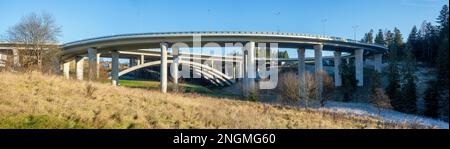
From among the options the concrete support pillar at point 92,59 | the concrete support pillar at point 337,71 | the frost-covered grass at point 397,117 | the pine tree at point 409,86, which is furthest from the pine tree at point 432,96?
the concrete support pillar at point 92,59

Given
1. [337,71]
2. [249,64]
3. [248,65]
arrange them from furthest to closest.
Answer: [337,71]
[249,64]
[248,65]

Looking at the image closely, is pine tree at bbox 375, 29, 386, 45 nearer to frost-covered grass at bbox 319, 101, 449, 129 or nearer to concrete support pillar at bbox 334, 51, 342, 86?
concrete support pillar at bbox 334, 51, 342, 86

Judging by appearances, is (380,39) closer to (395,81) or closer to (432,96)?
(395,81)

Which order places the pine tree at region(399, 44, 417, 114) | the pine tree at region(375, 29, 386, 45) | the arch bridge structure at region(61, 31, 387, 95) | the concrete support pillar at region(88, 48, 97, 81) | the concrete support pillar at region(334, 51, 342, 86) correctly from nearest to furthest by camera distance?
1. the pine tree at region(399, 44, 417, 114)
2. the arch bridge structure at region(61, 31, 387, 95)
3. the concrete support pillar at region(88, 48, 97, 81)
4. the concrete support pillar at region(334, 51, 342, 86)
5. the pine tree at region(375, 29, 386, 45)

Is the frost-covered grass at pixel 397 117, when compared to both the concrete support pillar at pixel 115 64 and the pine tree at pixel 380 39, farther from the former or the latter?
the pine tree at pixel 380 39

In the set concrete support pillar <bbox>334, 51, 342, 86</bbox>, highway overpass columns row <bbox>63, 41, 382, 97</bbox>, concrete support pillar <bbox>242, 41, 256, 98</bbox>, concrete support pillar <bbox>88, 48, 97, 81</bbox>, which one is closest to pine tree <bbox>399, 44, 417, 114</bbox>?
Answer: highway overpass columns row <bbox>63, 41, 382, 97</bbox>

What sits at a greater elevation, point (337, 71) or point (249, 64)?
point (249, 64)

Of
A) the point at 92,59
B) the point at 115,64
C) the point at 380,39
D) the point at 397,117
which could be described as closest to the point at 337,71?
the point at 380,39

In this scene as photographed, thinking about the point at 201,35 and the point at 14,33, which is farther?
the point at 201,35
